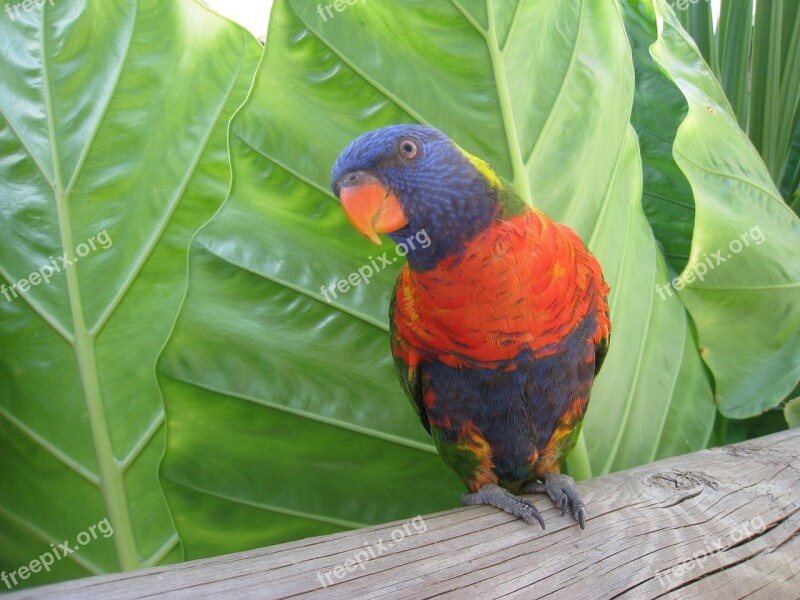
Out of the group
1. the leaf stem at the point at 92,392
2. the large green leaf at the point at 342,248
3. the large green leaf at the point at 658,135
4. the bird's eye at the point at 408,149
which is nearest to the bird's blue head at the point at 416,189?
the bird's eye at the point at 408,149

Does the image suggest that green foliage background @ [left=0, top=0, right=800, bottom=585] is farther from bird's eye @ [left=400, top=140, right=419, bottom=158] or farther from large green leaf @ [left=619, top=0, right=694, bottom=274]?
large green leaf @ [left=619, top=0, right=694, bottom=274]

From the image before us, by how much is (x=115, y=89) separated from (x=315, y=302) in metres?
0.56

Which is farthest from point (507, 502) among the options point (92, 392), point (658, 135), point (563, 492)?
point (658, 135)

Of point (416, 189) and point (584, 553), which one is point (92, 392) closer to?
point (416, 189)

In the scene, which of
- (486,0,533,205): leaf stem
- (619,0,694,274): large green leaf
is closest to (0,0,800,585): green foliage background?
(486,0,533,205): leaf stem

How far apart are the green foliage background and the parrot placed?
0.22m

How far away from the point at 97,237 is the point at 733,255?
138 cm

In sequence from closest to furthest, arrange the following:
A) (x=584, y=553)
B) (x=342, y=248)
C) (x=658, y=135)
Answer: (x=584, y=553) → (x=342, y=248) → (x=658, y=135)

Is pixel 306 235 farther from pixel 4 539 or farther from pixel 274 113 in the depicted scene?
pixel 4 539

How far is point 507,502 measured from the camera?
0.95 m

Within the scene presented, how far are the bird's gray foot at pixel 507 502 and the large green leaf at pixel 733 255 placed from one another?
2.53ft

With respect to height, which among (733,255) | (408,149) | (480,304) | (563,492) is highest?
(408,149)

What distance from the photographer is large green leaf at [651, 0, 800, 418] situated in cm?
136

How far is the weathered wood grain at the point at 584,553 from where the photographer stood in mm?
661
